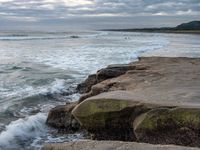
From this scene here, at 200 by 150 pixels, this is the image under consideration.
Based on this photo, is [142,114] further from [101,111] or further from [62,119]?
[62,119]

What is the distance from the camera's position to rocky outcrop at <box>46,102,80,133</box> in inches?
366

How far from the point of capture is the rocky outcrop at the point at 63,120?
9.30m

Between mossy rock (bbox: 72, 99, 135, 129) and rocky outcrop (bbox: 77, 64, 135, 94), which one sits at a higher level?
mossy rock (bbox: 72, 99, 135, 129)

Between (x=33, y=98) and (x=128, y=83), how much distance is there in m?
3.99

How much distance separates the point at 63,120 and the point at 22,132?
3.39ft

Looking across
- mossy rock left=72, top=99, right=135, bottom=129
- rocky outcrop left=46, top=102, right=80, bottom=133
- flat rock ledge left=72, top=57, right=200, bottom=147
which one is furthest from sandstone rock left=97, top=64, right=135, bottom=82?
mossy rock left=72, top=99, right=135, bottom=129

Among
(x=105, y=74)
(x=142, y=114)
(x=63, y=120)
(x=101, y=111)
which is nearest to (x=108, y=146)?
(x=142, y=114)

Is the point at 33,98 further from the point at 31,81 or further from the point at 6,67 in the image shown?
the point at 6,67

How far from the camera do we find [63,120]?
376 inches

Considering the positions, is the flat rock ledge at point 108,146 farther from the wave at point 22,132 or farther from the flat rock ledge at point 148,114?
the wave at point 22,132

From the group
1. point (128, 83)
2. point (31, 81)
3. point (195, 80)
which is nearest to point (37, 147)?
point (128, 83)

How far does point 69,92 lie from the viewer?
14.2m

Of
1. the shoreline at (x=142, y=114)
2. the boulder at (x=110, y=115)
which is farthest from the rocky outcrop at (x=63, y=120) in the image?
the boulder at (x=110, y=115)

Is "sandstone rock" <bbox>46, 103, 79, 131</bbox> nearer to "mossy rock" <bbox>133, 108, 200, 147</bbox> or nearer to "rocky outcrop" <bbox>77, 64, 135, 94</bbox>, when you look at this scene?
"mossy rock" <bbox>133, 108, 200, 147</bbox>
